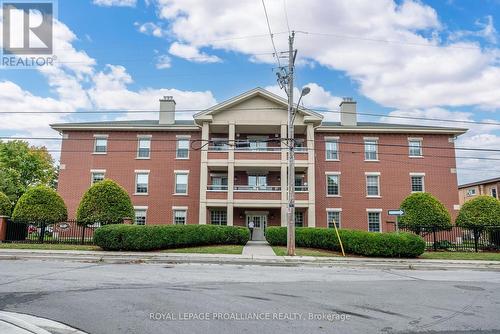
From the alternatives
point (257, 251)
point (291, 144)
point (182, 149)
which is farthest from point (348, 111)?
point (257, 251)

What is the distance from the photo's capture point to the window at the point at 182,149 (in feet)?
99.2

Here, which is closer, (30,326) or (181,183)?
(30,326)

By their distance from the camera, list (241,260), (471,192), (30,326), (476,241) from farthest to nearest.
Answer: (471,192), (476,241), (241,260), (30,326)

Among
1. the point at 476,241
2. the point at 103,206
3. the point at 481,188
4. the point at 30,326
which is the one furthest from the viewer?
the point at 481,188

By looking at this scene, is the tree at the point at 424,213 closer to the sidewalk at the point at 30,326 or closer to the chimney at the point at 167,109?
the chimney at the point at 167,109

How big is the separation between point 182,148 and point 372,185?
15.7m

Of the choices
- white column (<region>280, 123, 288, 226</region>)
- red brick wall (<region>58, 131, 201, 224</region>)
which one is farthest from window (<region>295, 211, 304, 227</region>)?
red brick wall (<region>58, 131, 201, 224</region>)

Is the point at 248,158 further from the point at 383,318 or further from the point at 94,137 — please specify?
the point at 383,318

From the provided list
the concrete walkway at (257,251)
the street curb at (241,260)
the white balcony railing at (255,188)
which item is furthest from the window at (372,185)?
the street curb at (241,260)

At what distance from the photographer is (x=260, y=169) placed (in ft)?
96.2

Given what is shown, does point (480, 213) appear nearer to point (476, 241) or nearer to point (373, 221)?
point (476, 241)

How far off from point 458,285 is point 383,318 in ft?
17.4

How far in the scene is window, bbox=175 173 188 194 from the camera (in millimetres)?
29953

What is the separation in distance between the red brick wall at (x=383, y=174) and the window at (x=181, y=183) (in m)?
10.7
